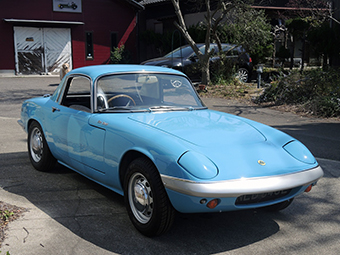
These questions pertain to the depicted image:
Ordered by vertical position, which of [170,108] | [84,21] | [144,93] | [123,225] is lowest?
[123,225]

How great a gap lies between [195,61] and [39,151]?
460 inches

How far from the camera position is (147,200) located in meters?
3.54

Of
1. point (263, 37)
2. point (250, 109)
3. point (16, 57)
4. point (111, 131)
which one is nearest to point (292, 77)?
point (250, 109)

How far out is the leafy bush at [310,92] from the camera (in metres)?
10.5

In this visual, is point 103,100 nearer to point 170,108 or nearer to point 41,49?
point 170,108

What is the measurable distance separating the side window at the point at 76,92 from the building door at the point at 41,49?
2052cm

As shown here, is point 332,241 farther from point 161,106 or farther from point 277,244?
point 161,106

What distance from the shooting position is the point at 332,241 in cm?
361

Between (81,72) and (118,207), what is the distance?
1.75m

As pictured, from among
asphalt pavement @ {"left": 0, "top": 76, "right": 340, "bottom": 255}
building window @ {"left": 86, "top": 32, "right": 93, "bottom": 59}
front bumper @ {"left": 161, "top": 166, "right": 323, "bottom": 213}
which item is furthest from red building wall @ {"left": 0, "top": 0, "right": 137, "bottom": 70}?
front bumper @ {"left": 161, "top": 166, "right": 323, "bottom": 213}

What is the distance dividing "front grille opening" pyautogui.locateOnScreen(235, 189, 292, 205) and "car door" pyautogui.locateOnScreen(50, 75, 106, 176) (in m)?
1.49

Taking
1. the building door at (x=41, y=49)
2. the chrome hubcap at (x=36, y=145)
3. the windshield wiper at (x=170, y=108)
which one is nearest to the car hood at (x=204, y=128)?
the windshield wiper at (x=170, y=108)

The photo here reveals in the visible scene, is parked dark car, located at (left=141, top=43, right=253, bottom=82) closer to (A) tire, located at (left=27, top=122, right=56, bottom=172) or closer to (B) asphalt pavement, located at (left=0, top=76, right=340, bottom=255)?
(A) tire, located at (left=27, top=122, right=56, bottom=172)

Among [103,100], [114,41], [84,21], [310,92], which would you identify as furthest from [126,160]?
[114,41]
